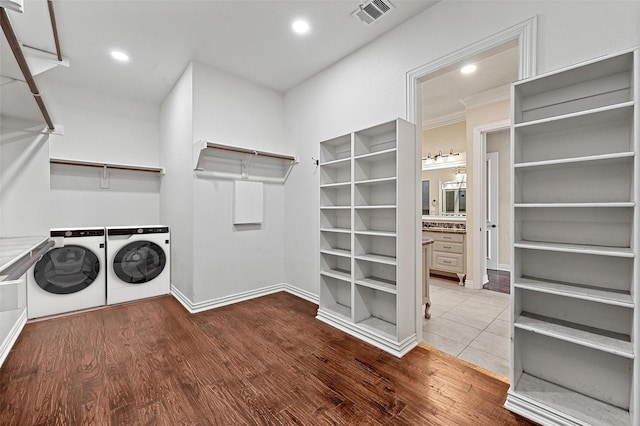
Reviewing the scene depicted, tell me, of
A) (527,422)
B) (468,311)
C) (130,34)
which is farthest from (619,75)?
(130,34)

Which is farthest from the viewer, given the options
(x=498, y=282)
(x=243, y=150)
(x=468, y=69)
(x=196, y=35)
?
(x=498, y=282)

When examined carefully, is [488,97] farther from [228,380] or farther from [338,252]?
[228,380]

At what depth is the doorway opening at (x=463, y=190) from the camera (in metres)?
2.11

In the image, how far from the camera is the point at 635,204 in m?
1.25

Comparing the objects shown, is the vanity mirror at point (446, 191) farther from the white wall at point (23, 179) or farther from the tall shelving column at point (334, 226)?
the white wall at point (23, 179)

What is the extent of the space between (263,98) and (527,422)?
13.2 ft

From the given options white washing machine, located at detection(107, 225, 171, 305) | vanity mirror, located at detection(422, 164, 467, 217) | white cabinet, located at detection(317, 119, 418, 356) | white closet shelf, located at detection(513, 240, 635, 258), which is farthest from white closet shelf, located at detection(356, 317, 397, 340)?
vanity mirror, located at detection(422, 164, 467, 217)

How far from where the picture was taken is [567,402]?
150 centimetres

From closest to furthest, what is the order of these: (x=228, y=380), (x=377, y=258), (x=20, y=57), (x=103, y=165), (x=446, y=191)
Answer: (x=20, y=57)
(x=228, y=380)
(x=377, y=258)
(x=103, y=165)
(x=446, y=191)

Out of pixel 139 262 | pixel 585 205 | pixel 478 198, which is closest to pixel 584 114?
pixel 585 205

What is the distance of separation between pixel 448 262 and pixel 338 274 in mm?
2495

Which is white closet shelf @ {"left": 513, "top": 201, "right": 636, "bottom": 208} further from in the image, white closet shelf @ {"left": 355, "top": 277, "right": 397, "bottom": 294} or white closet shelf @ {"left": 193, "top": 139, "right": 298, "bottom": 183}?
white closet shelf @ {"left": 193, "top": 139, "right": 298, "bottom": 183}

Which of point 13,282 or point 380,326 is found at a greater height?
point 13,282

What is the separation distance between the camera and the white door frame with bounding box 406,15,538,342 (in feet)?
5.70
